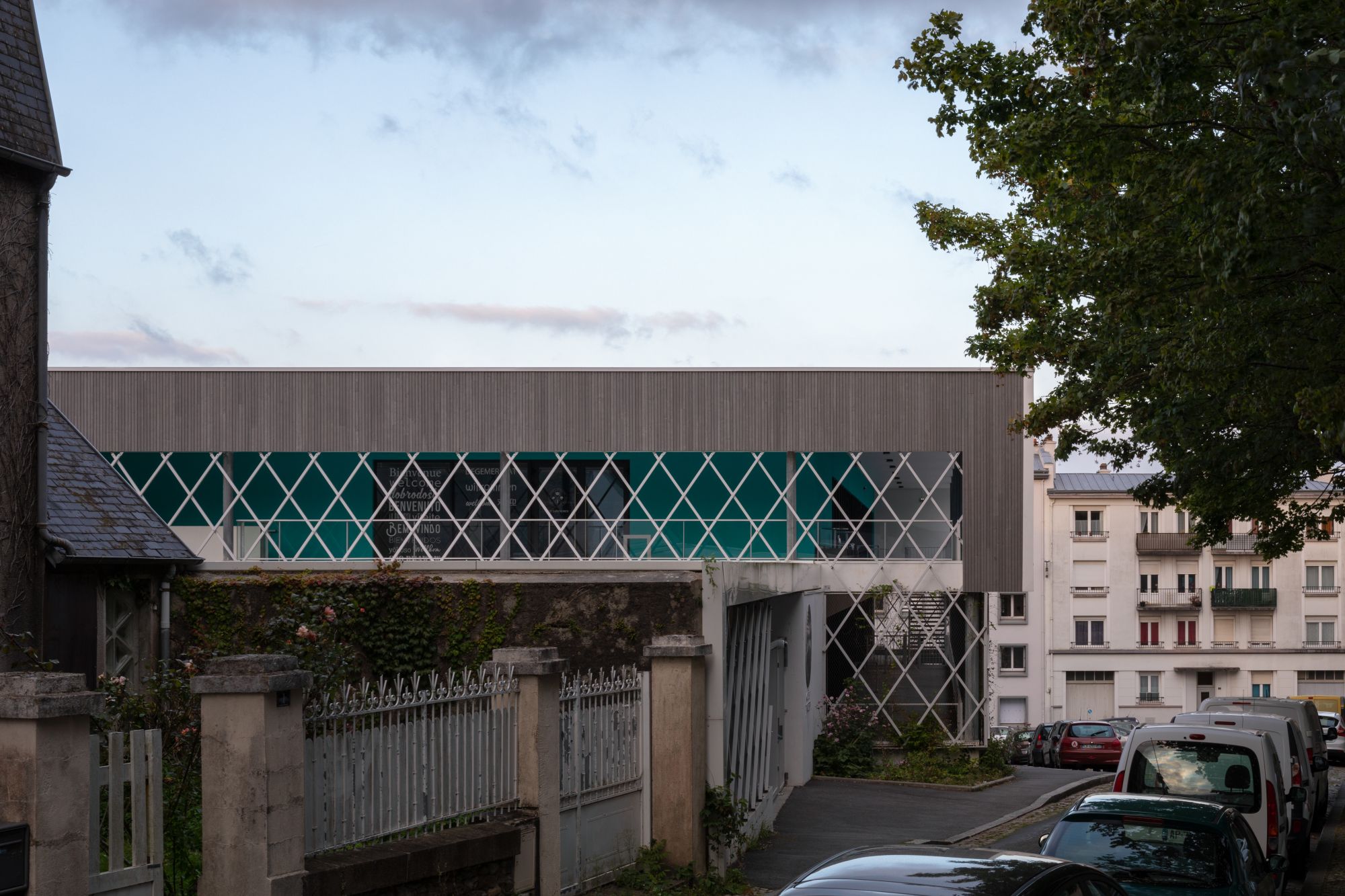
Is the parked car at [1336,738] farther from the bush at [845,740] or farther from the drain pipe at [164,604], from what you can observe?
the drain pipe at [164,604]

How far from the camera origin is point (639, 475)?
31.3 m

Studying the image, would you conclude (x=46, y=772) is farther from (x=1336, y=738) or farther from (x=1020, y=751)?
(x=1020, y=751)

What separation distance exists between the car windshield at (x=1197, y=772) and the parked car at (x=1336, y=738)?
23.5 meters

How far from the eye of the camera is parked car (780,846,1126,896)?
6.24 meters

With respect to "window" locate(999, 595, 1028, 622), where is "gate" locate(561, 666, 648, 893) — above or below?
above

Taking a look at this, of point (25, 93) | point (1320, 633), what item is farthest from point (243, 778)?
point (1320, 633)

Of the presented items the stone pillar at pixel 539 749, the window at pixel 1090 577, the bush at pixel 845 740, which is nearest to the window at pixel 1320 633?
the window at pixel 1090 577

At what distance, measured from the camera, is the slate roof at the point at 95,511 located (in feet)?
53.4

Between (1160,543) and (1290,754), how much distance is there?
55660 mm

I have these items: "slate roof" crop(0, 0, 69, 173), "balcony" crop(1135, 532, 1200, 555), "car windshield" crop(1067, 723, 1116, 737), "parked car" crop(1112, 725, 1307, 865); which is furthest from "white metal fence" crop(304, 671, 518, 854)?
"balcony" crop(1135, 532, 1200, 555)

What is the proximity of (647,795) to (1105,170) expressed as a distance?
7.29 m

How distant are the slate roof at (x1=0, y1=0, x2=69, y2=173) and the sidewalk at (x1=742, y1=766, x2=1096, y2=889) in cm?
979

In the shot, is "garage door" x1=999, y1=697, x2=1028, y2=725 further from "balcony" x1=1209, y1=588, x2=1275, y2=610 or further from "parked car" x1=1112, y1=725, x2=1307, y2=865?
"parked car" x1=1112, y1=725, x2=1307, y2=865

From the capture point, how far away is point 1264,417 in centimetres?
1509
